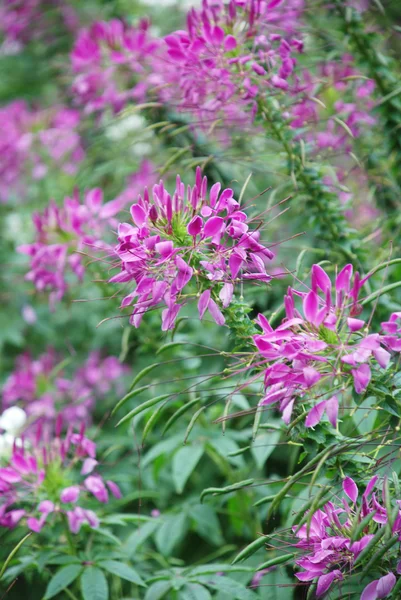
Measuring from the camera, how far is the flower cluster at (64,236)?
1.26 metres

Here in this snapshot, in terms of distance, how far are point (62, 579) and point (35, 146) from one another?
1.57 meters

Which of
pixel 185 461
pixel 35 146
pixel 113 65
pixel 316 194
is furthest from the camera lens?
pixel 35 146

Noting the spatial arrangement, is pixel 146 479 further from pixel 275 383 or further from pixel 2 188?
pixel 2 188

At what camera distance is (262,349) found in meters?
0.65

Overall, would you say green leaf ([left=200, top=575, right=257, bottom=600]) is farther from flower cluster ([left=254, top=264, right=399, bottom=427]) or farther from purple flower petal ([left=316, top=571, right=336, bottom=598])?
flower cluster ([left=254, top=264, right=399, bottom=427])

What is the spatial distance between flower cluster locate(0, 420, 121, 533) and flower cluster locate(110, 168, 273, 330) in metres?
0.37

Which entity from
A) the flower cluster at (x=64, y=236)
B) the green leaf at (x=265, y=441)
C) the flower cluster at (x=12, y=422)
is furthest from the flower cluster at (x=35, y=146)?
the green leaf at (x=265, y=441)

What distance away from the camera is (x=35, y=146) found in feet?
7.04

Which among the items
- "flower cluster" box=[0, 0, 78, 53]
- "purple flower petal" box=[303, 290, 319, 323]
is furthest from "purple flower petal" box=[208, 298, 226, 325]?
"flower cluster" box=[0, 0, 78, 53]

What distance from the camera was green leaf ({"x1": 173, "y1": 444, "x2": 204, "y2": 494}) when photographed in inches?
43.9

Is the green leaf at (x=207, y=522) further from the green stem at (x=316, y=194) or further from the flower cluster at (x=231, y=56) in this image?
the flower cluster at (x=231, y=56)

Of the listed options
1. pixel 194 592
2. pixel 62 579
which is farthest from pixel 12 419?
pixel 194 592

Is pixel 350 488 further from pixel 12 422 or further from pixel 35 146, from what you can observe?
pixel 35 146

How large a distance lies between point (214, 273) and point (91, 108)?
94 cm
